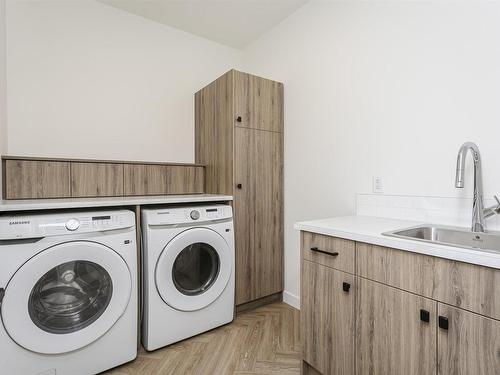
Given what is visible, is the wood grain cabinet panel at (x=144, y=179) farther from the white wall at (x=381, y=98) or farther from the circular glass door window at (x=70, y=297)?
the white wall at (x=381, y=98)

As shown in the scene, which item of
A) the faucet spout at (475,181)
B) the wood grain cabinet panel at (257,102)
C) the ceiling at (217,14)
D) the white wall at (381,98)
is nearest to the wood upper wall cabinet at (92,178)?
the wood grain cabinet panel at (257,102)

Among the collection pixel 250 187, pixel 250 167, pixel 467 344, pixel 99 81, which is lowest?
pixel 467 344

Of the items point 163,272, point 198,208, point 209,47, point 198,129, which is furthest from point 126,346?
point 209,47

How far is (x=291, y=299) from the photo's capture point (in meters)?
2.37

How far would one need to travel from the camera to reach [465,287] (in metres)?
0.90

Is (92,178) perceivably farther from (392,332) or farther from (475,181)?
(475,181)

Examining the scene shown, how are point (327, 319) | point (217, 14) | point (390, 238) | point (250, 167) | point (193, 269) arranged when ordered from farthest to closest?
1. point (217, 14)
2. point (250, 167)
3. point (193, 269)
4. point (327, 319)
5. point (390, 238)

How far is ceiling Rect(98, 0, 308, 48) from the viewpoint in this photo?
2229 millimetres

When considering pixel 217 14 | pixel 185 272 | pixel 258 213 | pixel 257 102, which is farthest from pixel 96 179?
pixel 217 14

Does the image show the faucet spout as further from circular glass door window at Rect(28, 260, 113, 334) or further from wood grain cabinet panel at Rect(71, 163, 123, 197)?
wood grain cabinet panel at Rect(71, 163, 123, 197)

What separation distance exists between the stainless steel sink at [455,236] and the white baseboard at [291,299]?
4.16 ft

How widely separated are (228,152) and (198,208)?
55 centimetres

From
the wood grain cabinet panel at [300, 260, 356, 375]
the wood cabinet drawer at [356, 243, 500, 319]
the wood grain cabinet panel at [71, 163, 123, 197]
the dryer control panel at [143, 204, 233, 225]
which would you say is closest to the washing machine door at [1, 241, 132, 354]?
the dryer control panel at [143, 204, 233, 225]

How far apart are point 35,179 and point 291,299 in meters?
2.16
